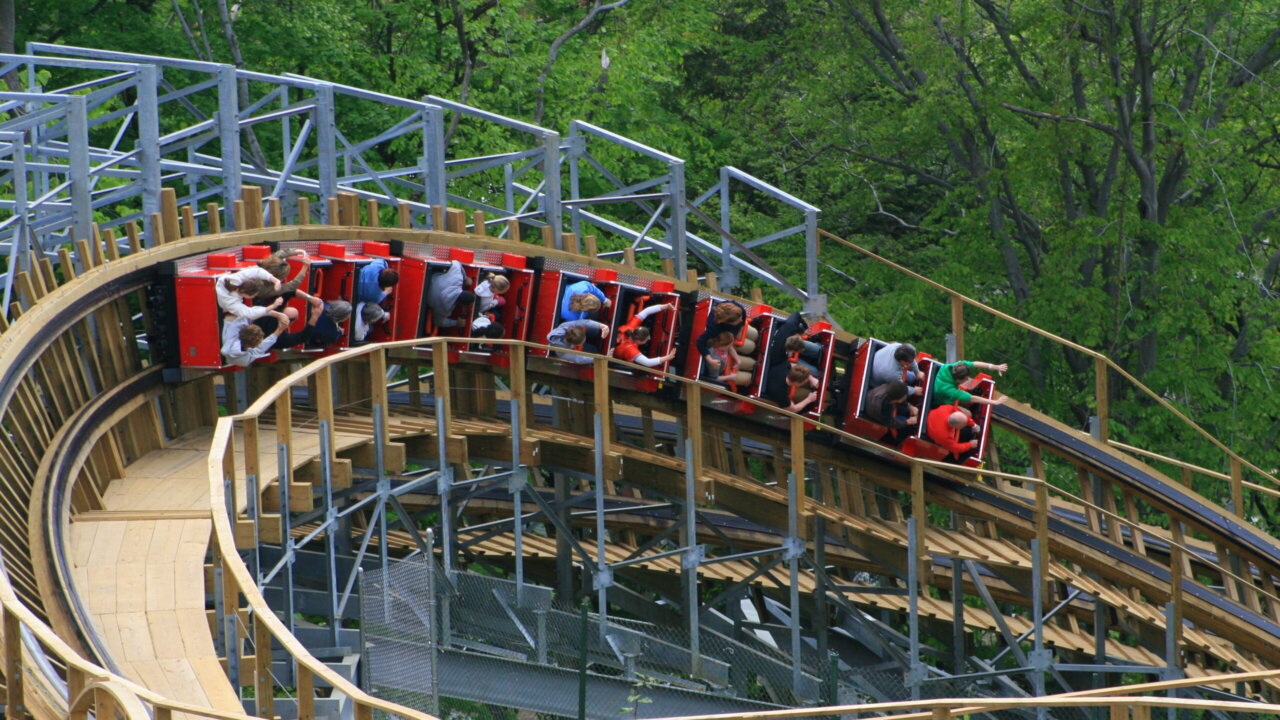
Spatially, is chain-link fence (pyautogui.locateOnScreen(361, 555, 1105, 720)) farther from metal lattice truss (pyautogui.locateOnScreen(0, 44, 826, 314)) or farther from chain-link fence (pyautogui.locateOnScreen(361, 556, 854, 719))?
metal lattice truss (pyautogui.locateOnScreen(0, 44, 826, 314))

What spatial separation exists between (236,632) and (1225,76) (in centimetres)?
1846

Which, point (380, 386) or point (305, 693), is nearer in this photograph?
point (305, 693)

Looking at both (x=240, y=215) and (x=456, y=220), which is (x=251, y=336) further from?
(x=456, y=220)

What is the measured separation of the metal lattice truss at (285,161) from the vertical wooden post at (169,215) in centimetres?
14

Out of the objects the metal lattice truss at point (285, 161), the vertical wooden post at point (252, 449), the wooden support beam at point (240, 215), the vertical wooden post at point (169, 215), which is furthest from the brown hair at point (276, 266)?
the vertical wooden post at point (252, 449)

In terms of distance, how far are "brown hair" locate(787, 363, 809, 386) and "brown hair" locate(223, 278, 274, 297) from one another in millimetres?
4752

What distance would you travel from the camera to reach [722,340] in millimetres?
15953

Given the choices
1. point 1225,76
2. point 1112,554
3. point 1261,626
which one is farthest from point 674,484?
point 1225,76

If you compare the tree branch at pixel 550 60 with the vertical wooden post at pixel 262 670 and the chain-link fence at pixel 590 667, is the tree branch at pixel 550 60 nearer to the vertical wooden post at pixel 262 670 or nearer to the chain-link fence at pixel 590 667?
the chain-link fence at pixel 590 667

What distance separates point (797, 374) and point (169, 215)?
551 cm

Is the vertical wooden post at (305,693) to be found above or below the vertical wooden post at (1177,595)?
above

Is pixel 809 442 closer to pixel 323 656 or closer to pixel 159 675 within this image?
pixel 323 656

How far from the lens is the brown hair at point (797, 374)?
16.0 m

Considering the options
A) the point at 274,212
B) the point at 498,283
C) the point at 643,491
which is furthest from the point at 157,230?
the point at 643,491
